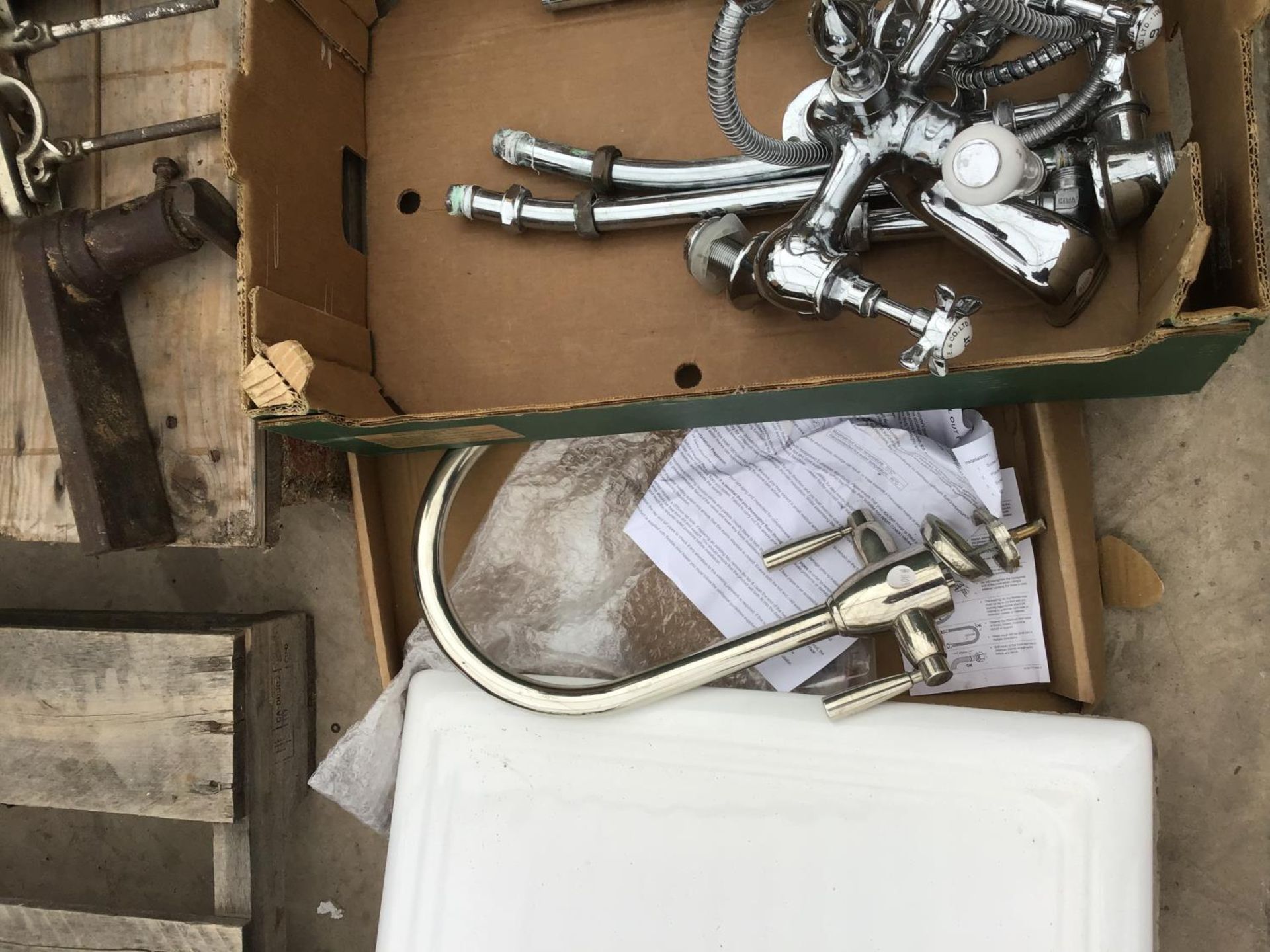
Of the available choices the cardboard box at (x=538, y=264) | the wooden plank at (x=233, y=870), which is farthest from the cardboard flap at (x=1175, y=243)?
the wooden plank at (x=233, y=870)

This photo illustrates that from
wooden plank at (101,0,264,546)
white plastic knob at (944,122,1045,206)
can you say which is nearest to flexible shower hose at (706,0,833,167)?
white plastic knob at (944,122,1045,206)

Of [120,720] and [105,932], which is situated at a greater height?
[120,720]

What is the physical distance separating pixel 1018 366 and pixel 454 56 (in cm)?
48

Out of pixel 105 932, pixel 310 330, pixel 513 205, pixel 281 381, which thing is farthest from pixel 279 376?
pixel 105 932

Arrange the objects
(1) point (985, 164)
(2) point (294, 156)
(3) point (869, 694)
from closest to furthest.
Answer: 1. (1) point (985, 164)
2. (3) point (869, 694)
3. (2) point (294, 156)

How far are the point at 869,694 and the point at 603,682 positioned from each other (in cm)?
15

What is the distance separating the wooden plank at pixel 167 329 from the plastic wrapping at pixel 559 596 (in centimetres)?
16

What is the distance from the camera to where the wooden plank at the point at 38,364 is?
1.99 feet

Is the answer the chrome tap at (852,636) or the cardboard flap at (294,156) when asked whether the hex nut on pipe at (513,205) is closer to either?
the cardboard flap at (294,156)

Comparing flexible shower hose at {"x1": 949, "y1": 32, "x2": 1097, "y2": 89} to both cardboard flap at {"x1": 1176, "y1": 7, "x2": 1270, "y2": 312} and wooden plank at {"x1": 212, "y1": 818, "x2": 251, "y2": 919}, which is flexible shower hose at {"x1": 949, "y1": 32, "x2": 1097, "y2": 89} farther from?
wooden plank at {"x1": 212, "y1": 818, "x2": 251, "y2": 919}

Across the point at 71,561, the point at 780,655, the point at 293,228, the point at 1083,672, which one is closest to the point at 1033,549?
the point at 1083,672

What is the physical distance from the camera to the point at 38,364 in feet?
2.00

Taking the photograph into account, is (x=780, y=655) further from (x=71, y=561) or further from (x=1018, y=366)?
(x=71, y=561)

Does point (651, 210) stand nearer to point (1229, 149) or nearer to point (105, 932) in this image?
point (1229, 149)
